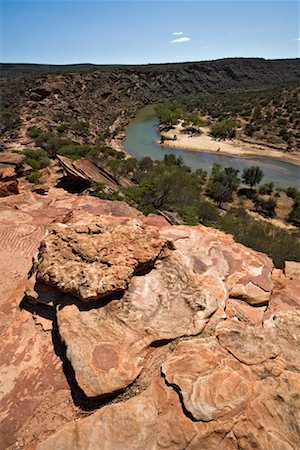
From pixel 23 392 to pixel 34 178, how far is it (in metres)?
19.2

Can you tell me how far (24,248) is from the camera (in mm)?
10992

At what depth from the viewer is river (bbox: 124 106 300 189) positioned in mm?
48562

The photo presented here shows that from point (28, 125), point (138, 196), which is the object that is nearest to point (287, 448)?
point (138, 196)

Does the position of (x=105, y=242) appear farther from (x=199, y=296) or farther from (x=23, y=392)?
(x=23, y=392)

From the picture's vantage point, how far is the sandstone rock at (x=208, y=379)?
5.13 metres

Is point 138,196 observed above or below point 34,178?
below

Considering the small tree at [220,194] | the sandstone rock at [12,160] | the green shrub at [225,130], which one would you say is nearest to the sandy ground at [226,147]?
the green shrub at [225,130]

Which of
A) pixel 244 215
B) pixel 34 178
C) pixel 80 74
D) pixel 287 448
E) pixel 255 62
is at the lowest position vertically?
pixel 244 215

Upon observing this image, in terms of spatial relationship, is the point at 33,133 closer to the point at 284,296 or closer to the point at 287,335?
the point at 284,296

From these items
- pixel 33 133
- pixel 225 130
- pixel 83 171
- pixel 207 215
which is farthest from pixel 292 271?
pixel 225 130

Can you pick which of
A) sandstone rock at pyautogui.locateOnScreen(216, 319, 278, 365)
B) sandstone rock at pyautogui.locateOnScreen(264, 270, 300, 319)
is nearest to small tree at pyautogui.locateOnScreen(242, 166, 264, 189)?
sandstone rock at pyautogui.locateOnScreen(264, 270, 300, 319)

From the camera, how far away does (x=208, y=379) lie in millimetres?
5527

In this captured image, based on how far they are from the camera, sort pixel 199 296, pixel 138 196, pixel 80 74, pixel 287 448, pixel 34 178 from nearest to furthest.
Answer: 1. pixel 287 448
2. pixel 199 296
3. pixel 34 178
4. pixel 138 196
5. pixel 80 74

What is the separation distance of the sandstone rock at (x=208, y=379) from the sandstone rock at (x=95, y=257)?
7.07 ft
